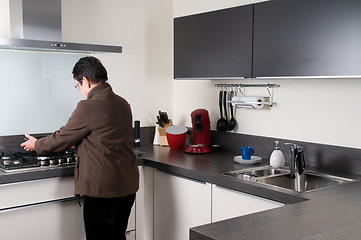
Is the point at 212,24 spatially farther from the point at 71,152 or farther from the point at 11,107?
the point at 11,107

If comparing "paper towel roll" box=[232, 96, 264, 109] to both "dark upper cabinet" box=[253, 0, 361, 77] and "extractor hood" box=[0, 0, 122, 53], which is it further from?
"extractor hood" box=[0, 0, 122, 53]

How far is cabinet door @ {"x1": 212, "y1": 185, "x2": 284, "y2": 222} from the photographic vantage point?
8.48ft

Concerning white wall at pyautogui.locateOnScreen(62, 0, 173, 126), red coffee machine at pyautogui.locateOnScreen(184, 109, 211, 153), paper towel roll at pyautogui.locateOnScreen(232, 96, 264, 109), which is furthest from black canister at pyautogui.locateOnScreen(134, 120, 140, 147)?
paper towel roll at pyautogui.locateOnScreen(232, 96, 264, 109)

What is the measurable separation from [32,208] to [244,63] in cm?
162

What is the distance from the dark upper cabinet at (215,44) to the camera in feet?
10.1

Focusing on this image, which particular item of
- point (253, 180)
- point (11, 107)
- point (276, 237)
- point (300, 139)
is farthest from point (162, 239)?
point (276, 237)

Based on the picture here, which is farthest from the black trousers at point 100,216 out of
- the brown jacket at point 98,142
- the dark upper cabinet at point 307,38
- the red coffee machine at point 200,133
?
the dark upper cabinet at point 307,38

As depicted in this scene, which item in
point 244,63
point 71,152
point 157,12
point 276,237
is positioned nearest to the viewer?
point 276,237

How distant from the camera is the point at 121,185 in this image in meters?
2.85

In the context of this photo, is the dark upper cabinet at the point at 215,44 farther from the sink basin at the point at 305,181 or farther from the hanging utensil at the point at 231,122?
the sink basin at the point at 305,181

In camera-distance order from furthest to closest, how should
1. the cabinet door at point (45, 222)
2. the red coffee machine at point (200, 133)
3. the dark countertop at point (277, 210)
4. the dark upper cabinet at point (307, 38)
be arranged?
the red coffee machine at point (200, 133)
the cabinet door at point (45, 222)
the dark upper cabinet at point (307, 38)
the dark countertop at point (277, 210)

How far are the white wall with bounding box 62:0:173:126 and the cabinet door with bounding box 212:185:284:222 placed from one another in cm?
144

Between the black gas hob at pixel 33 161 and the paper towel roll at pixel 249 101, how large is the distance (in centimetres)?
124

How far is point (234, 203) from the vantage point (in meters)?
2.76
